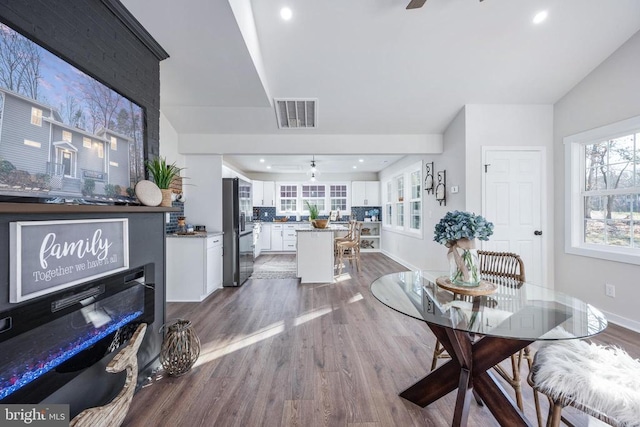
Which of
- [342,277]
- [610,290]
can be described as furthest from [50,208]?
[610,290]

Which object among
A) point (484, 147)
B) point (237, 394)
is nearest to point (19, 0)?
point (237, 394)

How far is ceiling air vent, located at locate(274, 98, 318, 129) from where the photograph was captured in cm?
337

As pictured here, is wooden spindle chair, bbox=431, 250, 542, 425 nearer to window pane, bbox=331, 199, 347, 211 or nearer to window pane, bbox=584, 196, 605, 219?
window pane, bbox=584, 196, 605, 219

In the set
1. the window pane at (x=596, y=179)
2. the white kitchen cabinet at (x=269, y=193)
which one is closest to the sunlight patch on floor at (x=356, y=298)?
the window pane at (x=596, y=179)

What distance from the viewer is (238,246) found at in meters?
4.07

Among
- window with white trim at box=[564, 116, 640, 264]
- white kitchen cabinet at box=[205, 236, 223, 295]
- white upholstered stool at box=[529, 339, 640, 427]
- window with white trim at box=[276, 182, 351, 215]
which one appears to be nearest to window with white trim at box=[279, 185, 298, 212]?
window with white trim at box=[276, 182, 351, 215]

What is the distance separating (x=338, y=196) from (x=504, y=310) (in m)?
6.47

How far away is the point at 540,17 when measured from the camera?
243cm

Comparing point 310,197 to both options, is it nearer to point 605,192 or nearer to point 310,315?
point 310,315


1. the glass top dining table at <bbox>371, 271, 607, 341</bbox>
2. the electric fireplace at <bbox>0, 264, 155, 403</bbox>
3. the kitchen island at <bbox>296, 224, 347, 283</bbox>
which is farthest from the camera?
the kitchen island at <bbox>296, 224, 347, 283</bbox>

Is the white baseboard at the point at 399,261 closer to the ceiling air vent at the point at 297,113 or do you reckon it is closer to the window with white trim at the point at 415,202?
the window with white trim at the point at 415,202

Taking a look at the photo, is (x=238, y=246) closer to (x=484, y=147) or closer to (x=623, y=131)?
(x=484, y=147)

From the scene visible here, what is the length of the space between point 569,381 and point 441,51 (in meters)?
2.98

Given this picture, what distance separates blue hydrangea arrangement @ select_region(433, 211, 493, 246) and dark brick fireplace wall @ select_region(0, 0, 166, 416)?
6.32ft
